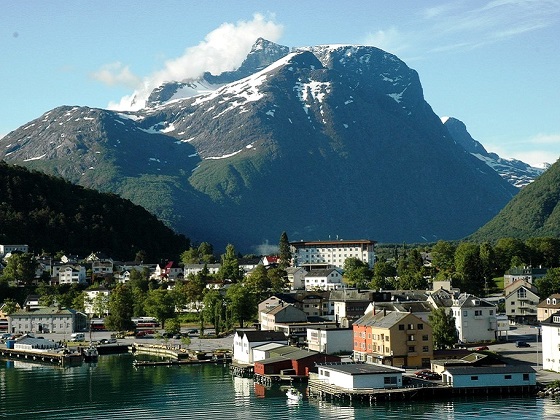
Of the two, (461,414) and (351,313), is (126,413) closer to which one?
(461,414)

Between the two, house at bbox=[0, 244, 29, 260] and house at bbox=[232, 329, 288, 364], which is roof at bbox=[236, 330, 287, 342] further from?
house at bbox=[0, 244, 29, 260]

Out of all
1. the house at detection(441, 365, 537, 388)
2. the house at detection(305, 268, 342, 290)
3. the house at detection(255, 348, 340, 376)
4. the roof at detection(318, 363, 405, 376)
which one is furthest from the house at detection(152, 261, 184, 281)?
the house at detection(441, 365, 537, 388)

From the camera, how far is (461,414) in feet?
166

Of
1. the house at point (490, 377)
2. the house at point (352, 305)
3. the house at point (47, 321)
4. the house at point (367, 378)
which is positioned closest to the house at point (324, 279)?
the house at point (352, 305)

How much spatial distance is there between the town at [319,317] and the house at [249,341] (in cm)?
8

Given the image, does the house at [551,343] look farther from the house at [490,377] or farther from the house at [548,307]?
the house at [548,307]

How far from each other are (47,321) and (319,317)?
30563mm

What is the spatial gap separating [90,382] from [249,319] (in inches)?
1385

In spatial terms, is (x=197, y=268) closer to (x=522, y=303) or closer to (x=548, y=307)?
(x=522, y=303)

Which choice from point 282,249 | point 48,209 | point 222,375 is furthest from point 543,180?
point 222,375

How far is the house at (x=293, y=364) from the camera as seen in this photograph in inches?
2557

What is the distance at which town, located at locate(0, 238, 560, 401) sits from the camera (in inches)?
2379

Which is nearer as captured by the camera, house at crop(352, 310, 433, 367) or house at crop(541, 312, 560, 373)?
house at crop(541, 312, 560, 373)

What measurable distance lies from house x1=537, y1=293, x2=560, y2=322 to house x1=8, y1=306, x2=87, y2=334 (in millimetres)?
47348
